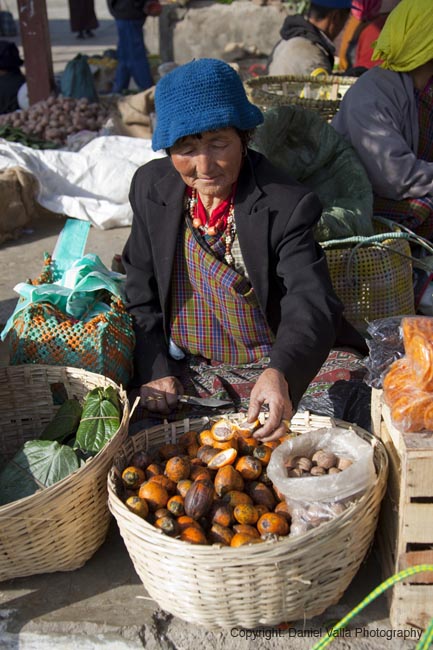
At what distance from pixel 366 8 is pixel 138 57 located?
127 inches

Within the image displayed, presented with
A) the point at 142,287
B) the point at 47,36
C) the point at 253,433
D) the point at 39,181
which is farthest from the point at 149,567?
the point at 47,36

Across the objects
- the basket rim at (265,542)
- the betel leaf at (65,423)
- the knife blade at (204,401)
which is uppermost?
the basket rim at (265,542)

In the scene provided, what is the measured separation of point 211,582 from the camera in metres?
1.63

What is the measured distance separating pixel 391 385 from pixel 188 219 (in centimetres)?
94

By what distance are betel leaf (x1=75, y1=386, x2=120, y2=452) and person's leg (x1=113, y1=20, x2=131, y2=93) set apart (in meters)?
6.95

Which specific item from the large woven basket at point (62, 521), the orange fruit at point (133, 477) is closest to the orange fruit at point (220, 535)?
the orange fruit at point (133, 477)

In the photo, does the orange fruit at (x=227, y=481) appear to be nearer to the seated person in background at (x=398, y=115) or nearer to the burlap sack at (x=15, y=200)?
the seated person in background at (x=398, y=115)

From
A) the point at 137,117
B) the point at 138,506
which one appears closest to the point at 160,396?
the point at 138,506

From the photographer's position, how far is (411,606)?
1768mm

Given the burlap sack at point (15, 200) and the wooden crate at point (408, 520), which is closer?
the wooden crate at point (408, 520)

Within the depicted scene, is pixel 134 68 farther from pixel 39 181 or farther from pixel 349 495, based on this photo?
pixel 349 495

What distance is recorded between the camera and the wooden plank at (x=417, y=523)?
5.49 feet

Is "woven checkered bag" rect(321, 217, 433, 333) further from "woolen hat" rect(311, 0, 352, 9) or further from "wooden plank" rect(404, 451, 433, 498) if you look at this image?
"woolen hat" rect(311, 0, 352, 9)

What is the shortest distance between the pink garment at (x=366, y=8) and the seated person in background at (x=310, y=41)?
673mm
